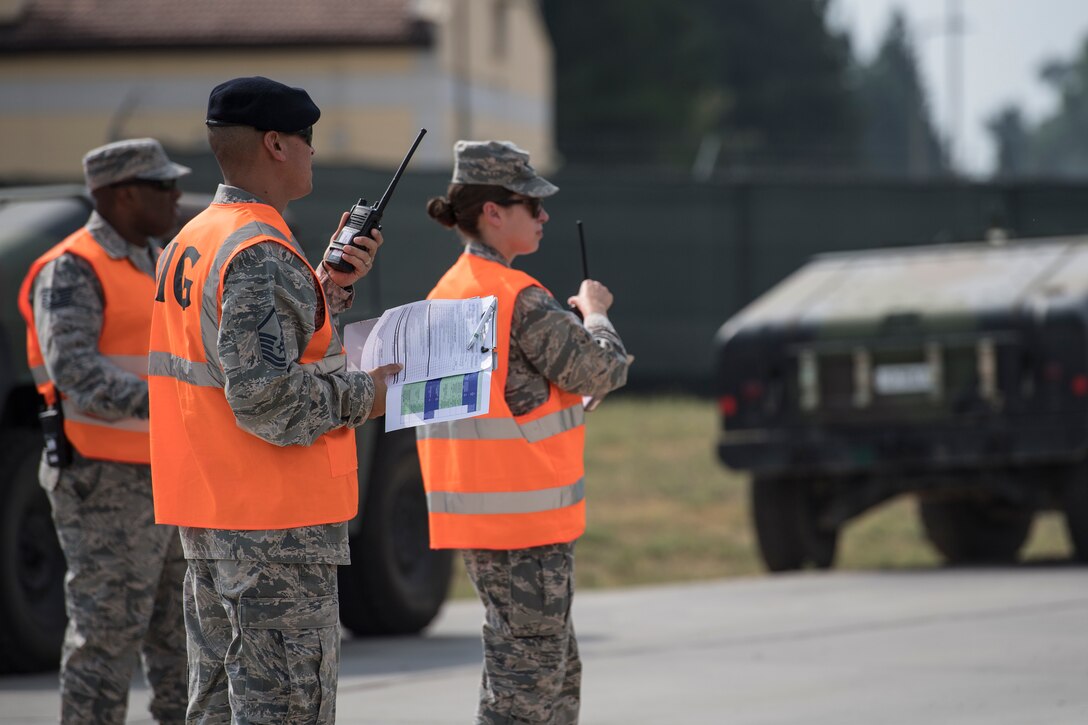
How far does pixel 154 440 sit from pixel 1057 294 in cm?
687

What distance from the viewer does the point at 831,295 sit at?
10.9 meters

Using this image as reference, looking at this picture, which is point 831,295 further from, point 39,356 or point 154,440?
point 154,440

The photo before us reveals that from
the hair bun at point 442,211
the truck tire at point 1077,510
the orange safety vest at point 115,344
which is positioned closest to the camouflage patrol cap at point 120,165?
the orange safety vest at point 115,344

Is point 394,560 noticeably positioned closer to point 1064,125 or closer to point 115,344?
point 115,344

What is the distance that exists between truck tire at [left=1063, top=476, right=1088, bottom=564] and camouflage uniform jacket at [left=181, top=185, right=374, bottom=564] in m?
6.78

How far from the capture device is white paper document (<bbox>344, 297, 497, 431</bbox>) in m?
4.28

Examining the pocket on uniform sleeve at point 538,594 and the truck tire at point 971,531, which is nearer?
the pocket on uniform sleeve at point 538,594

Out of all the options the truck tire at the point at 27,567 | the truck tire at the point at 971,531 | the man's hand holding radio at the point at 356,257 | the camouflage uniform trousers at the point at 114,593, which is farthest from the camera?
the truck tire at the point at 971,531

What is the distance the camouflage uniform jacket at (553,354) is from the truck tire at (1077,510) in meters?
5.71

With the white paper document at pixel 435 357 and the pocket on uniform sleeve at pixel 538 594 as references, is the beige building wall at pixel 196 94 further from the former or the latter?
the white paper document at pixel 435 357

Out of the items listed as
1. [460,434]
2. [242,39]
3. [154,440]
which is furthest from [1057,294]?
[242,39]

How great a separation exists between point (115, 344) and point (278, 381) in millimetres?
2199

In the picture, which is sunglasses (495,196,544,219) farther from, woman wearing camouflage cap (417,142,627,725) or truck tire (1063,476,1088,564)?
truck tire (1063,476,1088,564)

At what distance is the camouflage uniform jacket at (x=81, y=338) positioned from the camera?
5.75 metres
